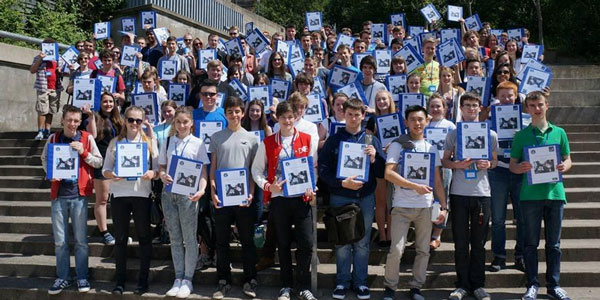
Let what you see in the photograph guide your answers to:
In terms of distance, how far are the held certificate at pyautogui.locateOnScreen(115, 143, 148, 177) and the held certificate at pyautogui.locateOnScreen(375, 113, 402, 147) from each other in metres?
2.98

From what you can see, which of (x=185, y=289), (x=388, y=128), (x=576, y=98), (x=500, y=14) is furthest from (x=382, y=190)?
(x=500, y=14)

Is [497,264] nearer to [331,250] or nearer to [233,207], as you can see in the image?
[331,250]

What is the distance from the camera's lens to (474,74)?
8.28 m

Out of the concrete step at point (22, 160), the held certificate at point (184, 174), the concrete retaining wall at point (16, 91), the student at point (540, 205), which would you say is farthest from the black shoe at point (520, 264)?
the concrete retaining wall at point (16, 91)

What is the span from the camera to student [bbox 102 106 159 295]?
20.8 ft

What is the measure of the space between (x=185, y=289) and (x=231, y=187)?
4.65 feet

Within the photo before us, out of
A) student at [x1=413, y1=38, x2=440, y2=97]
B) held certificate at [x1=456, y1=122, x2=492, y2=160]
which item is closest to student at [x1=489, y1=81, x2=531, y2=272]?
held certificate at [x1=456, y1=122, x2=492, y2=160]

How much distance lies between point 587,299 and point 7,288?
23.8 ft

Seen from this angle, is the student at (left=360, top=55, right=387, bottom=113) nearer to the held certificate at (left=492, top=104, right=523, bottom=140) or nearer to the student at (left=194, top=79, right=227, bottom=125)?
the held certificate at (left=492, top=104, right=523, bottom=140)

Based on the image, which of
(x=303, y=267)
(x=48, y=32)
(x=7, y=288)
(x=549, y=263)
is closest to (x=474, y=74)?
(x=549, y=263)

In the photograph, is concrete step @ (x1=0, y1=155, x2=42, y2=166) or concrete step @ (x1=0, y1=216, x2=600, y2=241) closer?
concrete step @ (x1=0, y1=216, x2=600, y2=241)

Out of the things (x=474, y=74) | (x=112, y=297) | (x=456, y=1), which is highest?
(x=456, y=1)

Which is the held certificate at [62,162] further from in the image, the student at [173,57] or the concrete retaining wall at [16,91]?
the concrete retaining wall at [16,91]

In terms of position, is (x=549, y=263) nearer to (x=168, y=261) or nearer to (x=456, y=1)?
(x=168, y=261)
